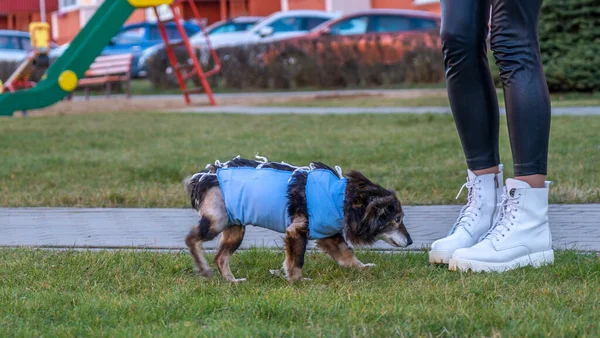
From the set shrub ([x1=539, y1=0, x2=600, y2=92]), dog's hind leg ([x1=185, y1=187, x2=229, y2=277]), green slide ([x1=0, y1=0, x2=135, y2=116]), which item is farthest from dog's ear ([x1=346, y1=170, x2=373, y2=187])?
shrub ([x1=539, y1=0, x2=600, y2=92])

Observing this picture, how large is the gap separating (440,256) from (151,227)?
1898 millimetres

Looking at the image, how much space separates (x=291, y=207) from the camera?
3928 millimetres

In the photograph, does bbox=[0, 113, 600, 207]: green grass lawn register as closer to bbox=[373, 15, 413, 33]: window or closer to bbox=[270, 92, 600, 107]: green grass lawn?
bbox=[270, 92, 600, 107]: green grass lawn

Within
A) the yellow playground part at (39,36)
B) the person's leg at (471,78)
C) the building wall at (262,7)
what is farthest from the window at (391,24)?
the person's leg at (471,78)

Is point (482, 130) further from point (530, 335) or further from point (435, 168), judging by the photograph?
point (435, 168)

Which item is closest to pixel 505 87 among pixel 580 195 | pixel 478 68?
pixel 478 68

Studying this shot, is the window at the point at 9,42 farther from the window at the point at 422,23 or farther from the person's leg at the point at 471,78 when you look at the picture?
the person's leg at the point at 471,78

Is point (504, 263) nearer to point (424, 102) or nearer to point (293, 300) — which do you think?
point (293, 300)

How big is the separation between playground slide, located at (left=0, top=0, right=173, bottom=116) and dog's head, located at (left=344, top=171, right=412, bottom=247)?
8.73 m

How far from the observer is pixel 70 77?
12.3 m

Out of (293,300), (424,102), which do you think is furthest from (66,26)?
(293,300)

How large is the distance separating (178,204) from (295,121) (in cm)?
622

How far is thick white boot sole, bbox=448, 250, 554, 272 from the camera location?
395cm

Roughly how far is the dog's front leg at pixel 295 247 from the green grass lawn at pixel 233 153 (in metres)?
2.31
